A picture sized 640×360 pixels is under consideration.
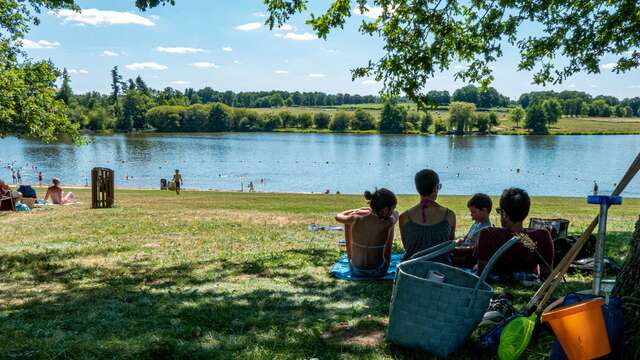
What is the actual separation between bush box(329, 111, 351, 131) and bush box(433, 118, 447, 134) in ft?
88.0

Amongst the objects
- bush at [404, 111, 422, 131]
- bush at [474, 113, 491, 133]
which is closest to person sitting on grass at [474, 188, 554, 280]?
bush at [404, 111, 422, 131]

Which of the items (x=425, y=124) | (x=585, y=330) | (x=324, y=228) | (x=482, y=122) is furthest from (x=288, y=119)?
(x=585, y=330)

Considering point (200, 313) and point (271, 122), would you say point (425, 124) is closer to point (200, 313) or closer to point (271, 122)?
point (271, 122)

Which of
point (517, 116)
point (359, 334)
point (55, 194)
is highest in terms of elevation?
point (517, 116)

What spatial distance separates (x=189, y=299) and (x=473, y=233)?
3.76 m

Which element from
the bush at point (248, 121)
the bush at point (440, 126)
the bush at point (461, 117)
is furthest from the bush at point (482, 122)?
the bush at point (248, 121)

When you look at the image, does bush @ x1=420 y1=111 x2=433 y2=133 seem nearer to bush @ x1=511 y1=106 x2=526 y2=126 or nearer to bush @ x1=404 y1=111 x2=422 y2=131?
bush @ x1=404 y1=111 x2=422 y2=131

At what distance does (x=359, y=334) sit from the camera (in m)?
4.34

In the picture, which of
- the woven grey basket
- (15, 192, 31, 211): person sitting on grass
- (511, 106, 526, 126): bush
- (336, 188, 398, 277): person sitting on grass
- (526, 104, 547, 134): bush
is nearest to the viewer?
the woven grey basket

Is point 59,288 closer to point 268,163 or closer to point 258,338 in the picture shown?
point 258,338

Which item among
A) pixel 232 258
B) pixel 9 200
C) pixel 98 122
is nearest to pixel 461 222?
pixel 232 258

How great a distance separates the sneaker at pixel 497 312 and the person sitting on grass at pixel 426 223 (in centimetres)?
157

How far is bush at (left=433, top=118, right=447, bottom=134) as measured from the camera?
13257 centimetres

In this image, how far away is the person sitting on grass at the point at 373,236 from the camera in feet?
20.6
